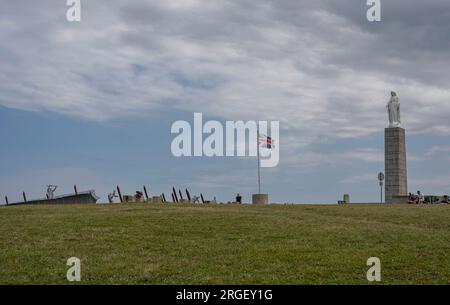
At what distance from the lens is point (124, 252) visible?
2112 cm

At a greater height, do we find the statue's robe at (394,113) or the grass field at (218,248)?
the statue's robe at (394,113)

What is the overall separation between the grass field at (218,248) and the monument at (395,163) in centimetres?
3500

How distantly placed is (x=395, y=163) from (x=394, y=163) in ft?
0.39

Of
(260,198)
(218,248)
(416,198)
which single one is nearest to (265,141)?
(260,198)

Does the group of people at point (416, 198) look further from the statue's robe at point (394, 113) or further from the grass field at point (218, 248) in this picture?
the grass field at point (218, 248)

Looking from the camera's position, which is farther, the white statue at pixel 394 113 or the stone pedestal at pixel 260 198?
the white statue at pixel 394 113

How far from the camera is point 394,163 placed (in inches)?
2670

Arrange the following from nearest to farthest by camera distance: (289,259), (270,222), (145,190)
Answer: (289,259) < (270,222) < (145,190)

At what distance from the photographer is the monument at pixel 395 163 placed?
6781cm

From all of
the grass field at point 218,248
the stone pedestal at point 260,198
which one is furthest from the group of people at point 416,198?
the grass field at point 218,248

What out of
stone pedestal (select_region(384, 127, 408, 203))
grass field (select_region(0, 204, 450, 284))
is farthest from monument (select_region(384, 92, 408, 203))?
grass field (select_region(0, 204, 450, 284))
